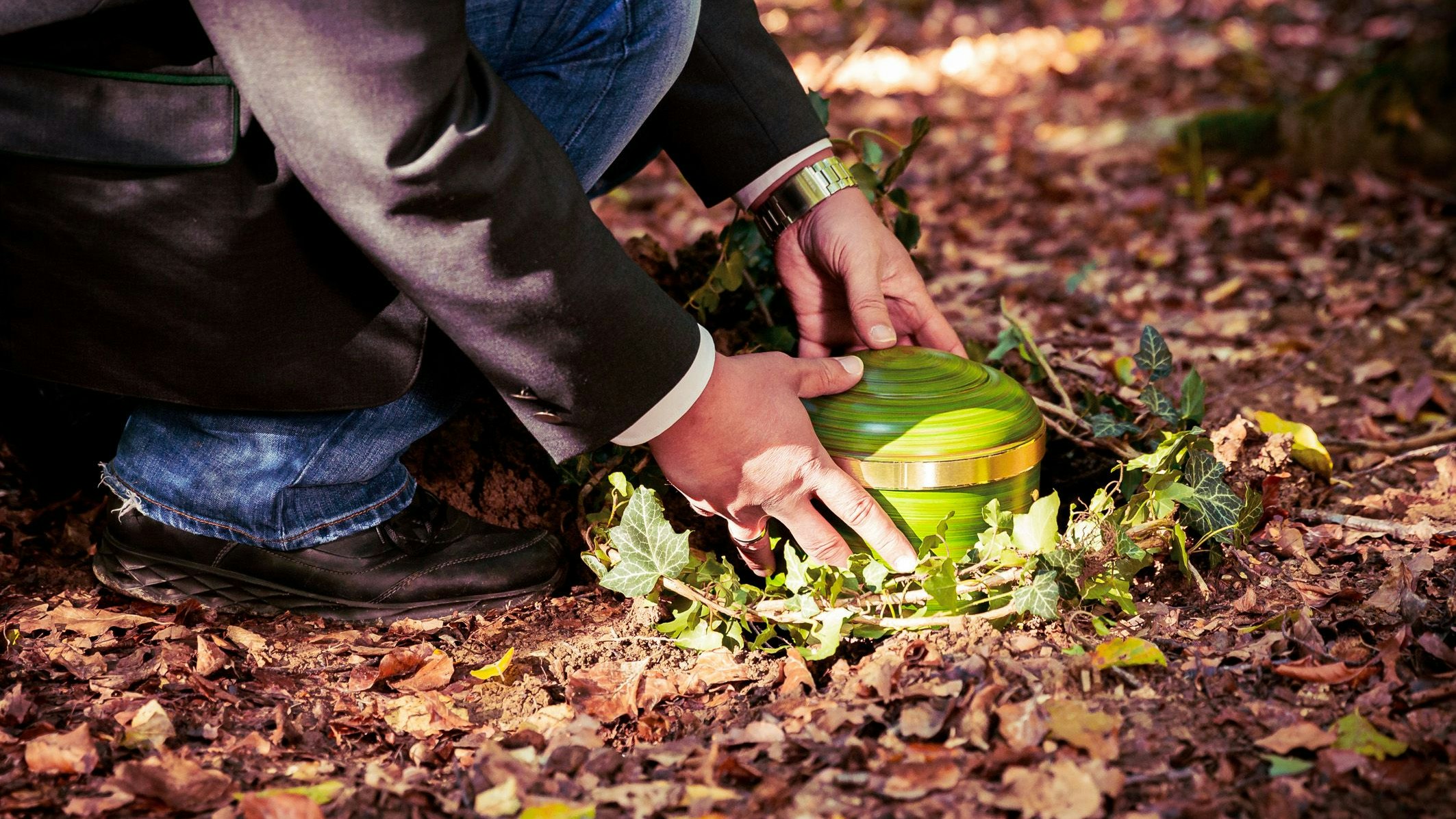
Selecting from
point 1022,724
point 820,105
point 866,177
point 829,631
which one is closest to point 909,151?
point 866,177

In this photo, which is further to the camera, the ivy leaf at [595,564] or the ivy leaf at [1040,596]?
the ivy leaf at [595,564]

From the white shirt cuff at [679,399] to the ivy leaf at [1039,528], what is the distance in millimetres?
615

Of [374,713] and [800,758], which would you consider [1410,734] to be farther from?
[374,713]

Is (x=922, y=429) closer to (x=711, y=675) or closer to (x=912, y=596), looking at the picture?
(x=912, y=596)

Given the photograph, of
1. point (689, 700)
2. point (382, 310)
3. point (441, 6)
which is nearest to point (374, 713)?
point (689, 700)

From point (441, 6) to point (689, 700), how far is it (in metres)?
1.18

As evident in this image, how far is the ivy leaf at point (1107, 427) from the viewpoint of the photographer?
235 centimetres

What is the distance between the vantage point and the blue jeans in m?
2.07

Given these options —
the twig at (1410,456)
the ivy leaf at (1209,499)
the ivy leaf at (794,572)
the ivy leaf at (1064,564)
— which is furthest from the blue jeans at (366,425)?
the twig at (1410,456)

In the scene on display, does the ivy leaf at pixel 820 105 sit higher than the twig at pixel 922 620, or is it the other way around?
the ivy leaf at pixel 820 105

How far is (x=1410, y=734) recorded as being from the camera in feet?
5.09

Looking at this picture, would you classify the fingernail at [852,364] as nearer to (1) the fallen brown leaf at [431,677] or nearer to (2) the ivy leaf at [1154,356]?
(2) the ivy leaf at [1154,356]

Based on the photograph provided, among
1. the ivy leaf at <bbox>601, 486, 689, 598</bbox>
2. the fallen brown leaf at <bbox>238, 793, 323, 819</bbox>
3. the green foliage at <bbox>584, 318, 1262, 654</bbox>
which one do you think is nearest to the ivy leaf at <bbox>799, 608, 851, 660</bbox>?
the green foliage at <bbox>584, 318, 1262, 654</bbox>

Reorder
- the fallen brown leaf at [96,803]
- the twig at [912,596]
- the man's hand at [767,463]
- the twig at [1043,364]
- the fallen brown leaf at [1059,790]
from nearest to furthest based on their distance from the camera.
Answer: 1. the fallen brown leaf at [1059,790]
2. the fallen brown leaf at [96,803]
3. the man's hand at [767,463]
4. the twig at [912,596]
5. the twig at [1043,364]
